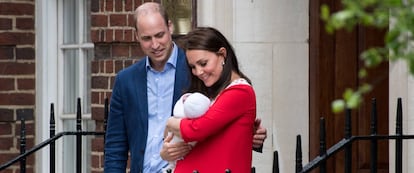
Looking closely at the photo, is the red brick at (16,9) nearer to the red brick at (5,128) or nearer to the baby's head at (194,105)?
the red brick at (5,128)

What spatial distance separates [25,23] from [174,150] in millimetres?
4032

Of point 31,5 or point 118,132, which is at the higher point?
point 31,5

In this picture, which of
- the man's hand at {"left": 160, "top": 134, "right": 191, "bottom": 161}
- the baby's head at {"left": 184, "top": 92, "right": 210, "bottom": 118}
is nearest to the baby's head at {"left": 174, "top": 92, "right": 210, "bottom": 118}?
the baby's head at {"left": 184, "top": 92, "right": 210, "bottom": 118}

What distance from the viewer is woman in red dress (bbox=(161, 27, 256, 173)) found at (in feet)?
13.5

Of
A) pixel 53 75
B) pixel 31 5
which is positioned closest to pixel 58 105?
pixel 53 75

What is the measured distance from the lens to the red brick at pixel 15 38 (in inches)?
314


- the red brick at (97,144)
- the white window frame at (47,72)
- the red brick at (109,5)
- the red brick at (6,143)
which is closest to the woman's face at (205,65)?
the red brick at (109,5)

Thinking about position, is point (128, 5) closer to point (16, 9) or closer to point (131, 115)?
point (16, 9)

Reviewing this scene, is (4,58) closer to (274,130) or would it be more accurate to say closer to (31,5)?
(31,5)

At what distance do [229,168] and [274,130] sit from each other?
207cm

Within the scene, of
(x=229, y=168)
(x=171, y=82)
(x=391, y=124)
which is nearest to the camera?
(x=229, y=168)

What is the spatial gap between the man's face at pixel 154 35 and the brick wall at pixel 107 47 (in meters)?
2.56

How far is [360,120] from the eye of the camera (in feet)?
20.4

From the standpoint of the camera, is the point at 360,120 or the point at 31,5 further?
the point at 31,5
